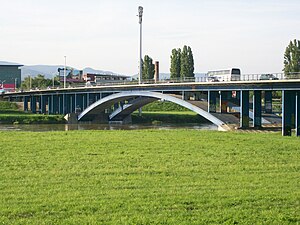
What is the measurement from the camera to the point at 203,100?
5441 centimetres

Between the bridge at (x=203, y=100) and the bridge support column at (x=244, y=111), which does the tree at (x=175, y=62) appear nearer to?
the bridge at (x=203, y=100)

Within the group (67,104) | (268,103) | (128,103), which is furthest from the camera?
(67,104)

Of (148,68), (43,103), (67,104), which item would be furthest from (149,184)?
(148,68)

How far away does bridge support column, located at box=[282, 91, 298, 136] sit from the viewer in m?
38.4

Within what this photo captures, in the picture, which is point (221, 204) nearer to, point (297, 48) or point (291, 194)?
point (291, 194)

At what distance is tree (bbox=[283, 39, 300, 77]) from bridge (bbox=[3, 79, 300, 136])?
1375 centimetres

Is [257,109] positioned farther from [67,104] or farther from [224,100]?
[67,104]

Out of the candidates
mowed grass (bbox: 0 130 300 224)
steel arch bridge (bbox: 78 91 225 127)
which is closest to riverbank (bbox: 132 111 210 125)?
steel arch bridge (bbox: 78 91 225 127)

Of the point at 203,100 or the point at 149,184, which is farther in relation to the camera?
the point at 203,100

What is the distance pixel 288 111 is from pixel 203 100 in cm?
1597

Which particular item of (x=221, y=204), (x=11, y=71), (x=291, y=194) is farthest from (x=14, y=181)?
(x=11, y=71)

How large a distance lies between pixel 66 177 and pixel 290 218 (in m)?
7.69

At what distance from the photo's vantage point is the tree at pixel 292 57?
74.9 m

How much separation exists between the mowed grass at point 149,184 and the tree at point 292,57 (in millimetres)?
51898
